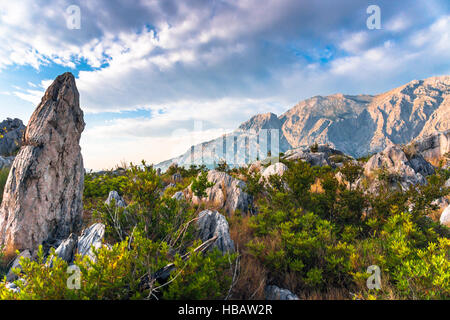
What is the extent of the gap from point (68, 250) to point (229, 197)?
498 centimetres

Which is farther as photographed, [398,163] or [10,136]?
[10,136]

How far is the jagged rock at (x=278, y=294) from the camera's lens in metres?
2.93

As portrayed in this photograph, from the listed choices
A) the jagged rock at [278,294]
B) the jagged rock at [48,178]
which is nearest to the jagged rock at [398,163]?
the jagged rock at [278,294]

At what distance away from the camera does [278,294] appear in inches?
117

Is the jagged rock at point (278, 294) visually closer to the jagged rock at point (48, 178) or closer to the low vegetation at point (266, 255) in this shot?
the low vegetation at point (266, 255)

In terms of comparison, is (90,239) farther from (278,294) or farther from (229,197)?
(229,197)

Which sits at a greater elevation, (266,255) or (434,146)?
(434,146)

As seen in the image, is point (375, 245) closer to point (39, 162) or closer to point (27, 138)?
point (39, 162)

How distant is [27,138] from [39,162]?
0.95m

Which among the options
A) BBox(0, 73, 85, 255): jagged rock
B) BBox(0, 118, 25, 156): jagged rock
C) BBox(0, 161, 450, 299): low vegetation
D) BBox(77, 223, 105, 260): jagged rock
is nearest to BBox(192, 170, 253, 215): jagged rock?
BBox(0, 161, 450, 299): low vegetation

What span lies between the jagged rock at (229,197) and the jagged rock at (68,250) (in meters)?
3.69

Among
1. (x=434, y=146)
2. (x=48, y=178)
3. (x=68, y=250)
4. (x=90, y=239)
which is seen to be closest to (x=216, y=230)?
(x=90, y=239)

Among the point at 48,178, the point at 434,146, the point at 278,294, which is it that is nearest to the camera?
the point at 278,294
